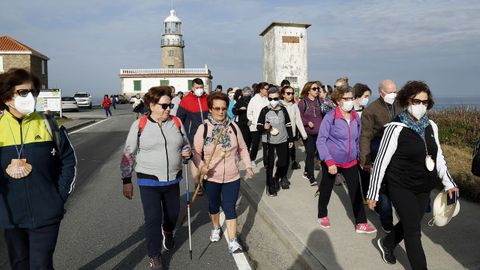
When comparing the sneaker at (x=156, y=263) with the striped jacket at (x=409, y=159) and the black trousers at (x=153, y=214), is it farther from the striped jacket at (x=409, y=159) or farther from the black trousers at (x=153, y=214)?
the striped jacket at (x=409, y=159)

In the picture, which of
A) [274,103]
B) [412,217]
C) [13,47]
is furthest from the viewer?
[13,47]

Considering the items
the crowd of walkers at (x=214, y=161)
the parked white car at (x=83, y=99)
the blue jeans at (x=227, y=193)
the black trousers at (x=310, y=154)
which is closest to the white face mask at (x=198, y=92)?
the crowd of walkers at (x=214, y=161)

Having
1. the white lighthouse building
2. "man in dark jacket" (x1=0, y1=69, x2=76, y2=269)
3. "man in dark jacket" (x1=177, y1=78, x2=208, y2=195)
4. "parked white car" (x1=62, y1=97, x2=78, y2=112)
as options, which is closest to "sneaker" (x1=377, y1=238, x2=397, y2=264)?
"man in dark jacket" (x1=0, y1=69, x2=76, y2=269)

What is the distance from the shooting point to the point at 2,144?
3176mm

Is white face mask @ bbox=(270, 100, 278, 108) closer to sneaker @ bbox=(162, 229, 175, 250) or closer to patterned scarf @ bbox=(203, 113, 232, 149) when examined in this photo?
patterned scarf @ bbox=(203, 113, 232, 149)

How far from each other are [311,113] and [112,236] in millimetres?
4466

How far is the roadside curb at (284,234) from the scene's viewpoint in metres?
4.40

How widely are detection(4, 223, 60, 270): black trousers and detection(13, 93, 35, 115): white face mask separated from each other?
2.89ft

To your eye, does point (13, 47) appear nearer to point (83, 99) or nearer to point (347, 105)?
point (83, 99)

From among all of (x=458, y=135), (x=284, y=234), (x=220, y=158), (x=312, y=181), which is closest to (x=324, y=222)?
(x=284, y=234)

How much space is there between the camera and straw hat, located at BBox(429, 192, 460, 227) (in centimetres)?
405

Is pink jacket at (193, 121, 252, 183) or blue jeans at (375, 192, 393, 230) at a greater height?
pink jacket at (193, 121, 252, 183)

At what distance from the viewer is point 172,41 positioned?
77812mm

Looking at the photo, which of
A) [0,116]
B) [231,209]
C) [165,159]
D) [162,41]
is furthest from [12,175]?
[162,41]
